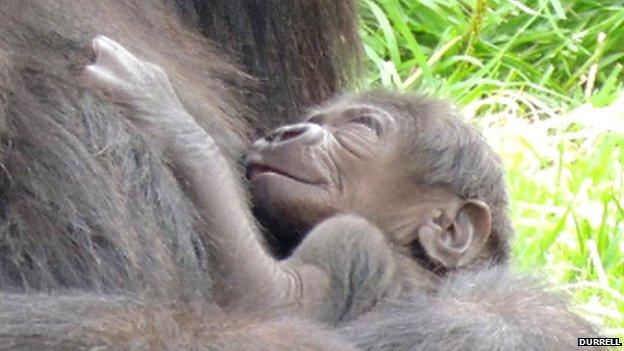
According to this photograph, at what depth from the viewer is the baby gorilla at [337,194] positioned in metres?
2.01

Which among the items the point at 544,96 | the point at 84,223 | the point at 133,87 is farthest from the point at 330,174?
the point at 544,96

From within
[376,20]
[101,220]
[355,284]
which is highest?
[376,20]

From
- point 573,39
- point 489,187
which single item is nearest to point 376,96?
point 489,187

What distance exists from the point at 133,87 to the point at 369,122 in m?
0.52

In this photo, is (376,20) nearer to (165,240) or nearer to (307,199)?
(307,199)

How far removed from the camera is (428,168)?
2365 millimetres

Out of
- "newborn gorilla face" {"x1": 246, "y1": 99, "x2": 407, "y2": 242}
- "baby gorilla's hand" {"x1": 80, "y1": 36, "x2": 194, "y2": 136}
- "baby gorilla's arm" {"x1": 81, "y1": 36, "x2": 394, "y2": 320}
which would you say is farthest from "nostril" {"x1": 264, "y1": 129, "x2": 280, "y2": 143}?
"baby gorilla's hand" {"x1": 80, "y1": 36, "x2": 194, "y2": 136}

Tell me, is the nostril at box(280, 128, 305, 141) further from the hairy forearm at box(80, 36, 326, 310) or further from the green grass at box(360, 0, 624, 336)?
the green grass at box(360, 0, 624, 336)

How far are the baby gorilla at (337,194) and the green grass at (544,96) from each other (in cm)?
24

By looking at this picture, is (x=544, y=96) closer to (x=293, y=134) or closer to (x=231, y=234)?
(x=293, y=134)

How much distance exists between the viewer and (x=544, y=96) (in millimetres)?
4324

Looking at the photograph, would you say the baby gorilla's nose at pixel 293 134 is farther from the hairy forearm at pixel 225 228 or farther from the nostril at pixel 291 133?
the hairy forearm at pixel 225 228

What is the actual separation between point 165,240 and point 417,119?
0.59 metres

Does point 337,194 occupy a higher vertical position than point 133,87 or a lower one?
lower
